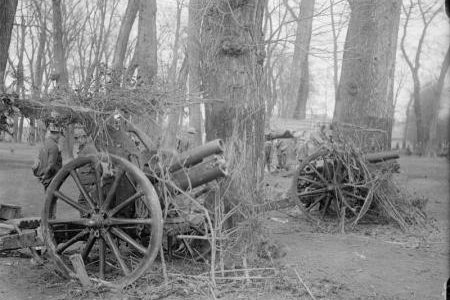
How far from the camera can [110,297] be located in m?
6.04

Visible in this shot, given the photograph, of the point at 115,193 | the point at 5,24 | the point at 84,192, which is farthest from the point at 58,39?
the point at 115,193

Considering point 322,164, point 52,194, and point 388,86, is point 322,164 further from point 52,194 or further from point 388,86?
point 52,194

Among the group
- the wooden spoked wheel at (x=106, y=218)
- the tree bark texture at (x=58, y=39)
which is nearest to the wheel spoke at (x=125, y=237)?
the wooden spoked wheel at (x=106, y=218)

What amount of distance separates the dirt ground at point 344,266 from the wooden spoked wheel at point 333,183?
449 millimetres

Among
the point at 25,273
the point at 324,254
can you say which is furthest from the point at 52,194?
the point at 324,254

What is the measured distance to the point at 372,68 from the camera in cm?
1230

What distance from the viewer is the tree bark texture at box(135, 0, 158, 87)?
17781mm

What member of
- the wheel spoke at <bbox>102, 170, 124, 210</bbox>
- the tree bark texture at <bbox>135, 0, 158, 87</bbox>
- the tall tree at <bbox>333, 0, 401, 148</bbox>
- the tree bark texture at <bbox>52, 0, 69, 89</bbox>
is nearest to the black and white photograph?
the wheel spoke at <bbox>102, 170, 124, 210</bbox>

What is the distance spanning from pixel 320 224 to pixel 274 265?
3414mm

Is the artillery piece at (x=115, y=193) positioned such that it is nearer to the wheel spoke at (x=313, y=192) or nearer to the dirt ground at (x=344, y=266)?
the dirt ground at (x=344, y=266)

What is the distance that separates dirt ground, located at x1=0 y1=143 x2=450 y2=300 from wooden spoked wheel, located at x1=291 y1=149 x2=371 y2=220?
0.45 m

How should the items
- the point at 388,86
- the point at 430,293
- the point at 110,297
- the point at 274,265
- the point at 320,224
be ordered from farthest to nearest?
1. the point at 388,86
2. the point at 320,224
3. the point at 274,265
4. the point at 430,293
5. the point at 110,297

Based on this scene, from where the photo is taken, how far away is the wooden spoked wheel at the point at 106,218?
20.3 feet

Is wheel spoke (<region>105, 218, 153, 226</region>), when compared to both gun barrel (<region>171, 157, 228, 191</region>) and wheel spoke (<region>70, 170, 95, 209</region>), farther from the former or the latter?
gun barrel (<region>171, 157, 228, 191</region>)
